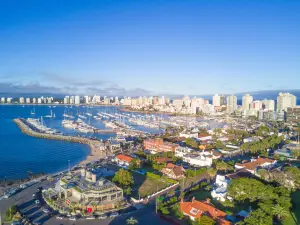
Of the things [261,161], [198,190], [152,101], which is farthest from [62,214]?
[152,101]

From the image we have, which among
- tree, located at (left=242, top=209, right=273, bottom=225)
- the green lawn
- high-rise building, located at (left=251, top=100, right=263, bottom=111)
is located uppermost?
high-rise building, located at (left=251, top=100, right=263, bottom=111)

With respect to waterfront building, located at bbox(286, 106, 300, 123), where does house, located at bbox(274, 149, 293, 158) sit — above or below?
below

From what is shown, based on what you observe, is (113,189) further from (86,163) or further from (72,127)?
(72,127)

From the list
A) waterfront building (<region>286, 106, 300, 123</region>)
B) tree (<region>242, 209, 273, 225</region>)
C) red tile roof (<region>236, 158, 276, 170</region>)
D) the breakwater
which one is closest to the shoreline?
the breakwater

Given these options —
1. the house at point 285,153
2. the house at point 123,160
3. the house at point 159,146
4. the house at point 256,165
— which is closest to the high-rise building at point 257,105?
the house at point 285,153

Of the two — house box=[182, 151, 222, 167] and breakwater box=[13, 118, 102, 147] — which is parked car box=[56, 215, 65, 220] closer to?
house box=[182, 151, 222, 167]

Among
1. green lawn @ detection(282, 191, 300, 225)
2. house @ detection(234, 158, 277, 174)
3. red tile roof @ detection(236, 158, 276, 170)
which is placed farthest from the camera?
red tile roof @ detection(236, 158, 276, 170)

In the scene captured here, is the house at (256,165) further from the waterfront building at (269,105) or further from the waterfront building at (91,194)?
the waterfront building at (269,105)
